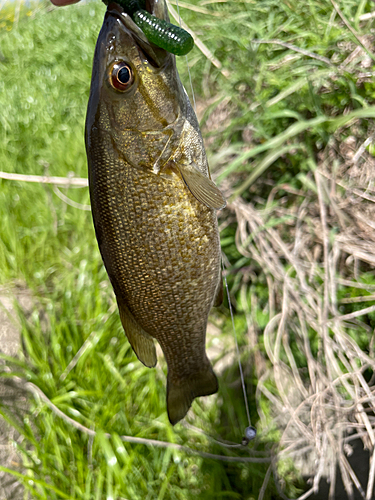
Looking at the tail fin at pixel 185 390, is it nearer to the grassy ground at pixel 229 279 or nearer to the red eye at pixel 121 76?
the grassy ground at pixel 229 279

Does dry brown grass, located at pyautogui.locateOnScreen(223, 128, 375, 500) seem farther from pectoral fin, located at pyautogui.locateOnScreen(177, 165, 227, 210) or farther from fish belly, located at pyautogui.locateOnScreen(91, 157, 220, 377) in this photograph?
pectoral fin, located at pyautogui.locateOnScreen(177, 165, 227, 210)

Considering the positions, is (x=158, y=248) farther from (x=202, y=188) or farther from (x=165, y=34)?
(x=165, y=34)

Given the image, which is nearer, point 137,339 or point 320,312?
point 137,339

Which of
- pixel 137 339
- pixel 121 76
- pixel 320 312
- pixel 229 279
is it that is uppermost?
pixel 121 76

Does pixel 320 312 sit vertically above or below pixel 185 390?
below

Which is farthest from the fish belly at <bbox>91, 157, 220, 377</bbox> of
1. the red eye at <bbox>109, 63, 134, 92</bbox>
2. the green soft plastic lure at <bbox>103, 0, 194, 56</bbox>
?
the green soft plastic lure at <bbox>103, 0, 194, 56</bbox>

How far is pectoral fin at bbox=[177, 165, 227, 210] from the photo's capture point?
0.92 metres

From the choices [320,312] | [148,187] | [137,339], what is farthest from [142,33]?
[320,312]

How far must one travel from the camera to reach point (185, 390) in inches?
48.8

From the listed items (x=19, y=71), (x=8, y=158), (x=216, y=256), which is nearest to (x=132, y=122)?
(x=216, y=256)

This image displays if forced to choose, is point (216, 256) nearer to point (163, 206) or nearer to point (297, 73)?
point (163, 206)

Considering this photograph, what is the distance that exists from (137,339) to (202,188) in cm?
43

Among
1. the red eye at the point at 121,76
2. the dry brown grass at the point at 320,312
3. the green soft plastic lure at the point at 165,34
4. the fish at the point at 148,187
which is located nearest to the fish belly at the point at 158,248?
the fish at the point at 148,187

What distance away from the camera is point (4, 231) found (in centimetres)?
242
